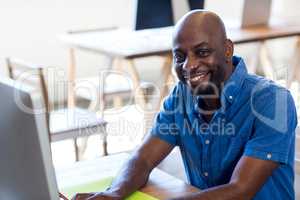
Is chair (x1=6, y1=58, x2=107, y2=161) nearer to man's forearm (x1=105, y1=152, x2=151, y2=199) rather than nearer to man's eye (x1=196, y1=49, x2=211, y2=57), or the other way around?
man's forearm (x1=105, y1=152, x2=151, y2=199)

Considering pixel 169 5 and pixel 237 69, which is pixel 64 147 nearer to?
pixel 169 5

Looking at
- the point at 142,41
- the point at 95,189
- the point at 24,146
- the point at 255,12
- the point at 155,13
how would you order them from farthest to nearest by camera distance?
the point at 255,12, the point at 155,13, the point at 142,41, the point at 95,189, the point at 24,146

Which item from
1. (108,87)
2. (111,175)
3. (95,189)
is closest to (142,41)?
(108,87)

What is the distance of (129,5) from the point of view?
4.80 metres

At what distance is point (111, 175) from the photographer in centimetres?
154

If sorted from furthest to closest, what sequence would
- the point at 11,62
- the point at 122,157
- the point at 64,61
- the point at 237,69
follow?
the point at 64,61, the point at 11,62, the point at 122,157, the point at 237,69

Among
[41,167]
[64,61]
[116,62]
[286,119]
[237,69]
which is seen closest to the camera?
[41,167]

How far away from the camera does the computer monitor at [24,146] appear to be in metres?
0.84

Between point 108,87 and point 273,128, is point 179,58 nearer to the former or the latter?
point 273,128

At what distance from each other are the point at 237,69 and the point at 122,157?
0.48 metres

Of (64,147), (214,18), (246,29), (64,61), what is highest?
(214,18)

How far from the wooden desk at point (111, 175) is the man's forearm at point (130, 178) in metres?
0.02

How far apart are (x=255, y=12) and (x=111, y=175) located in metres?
2.57

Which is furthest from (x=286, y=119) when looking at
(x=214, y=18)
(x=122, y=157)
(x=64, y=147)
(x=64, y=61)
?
(x=64, y=61)
